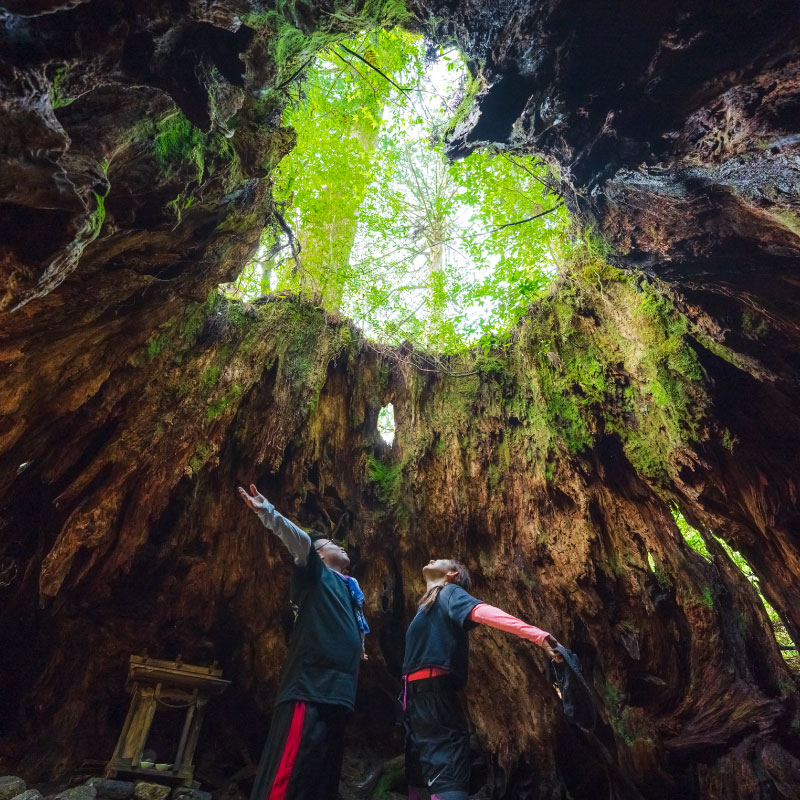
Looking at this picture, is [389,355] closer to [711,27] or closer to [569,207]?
[569,207]

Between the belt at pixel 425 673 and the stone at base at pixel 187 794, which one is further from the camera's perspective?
the stone at base at pixel 187 794

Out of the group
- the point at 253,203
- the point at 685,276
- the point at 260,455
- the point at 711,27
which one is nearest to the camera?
the point at 711,27

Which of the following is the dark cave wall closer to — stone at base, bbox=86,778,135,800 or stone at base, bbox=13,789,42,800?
stone at base, bbox=86,778,135,800

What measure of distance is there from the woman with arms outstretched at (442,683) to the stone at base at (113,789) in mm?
3450

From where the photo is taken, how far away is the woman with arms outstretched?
11.2 feet

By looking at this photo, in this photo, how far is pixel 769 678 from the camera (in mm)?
5430

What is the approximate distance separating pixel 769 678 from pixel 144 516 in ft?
26.3

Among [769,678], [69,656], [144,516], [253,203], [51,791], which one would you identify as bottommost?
[51,791]

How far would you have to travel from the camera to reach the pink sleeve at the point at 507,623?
132 inches

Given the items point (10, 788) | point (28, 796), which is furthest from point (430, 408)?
point (10, 788)

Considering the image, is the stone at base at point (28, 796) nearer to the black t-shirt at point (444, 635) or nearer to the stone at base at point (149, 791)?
the stone at base at point (149, 791)

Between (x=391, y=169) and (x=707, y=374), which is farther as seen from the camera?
(x=391, y=169)

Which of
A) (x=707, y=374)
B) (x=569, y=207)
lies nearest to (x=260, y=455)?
(x=569, y=207)

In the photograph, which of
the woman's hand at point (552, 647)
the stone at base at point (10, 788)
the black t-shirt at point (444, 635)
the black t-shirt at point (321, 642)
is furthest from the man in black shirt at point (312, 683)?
the stone at base at point (10, 788)
